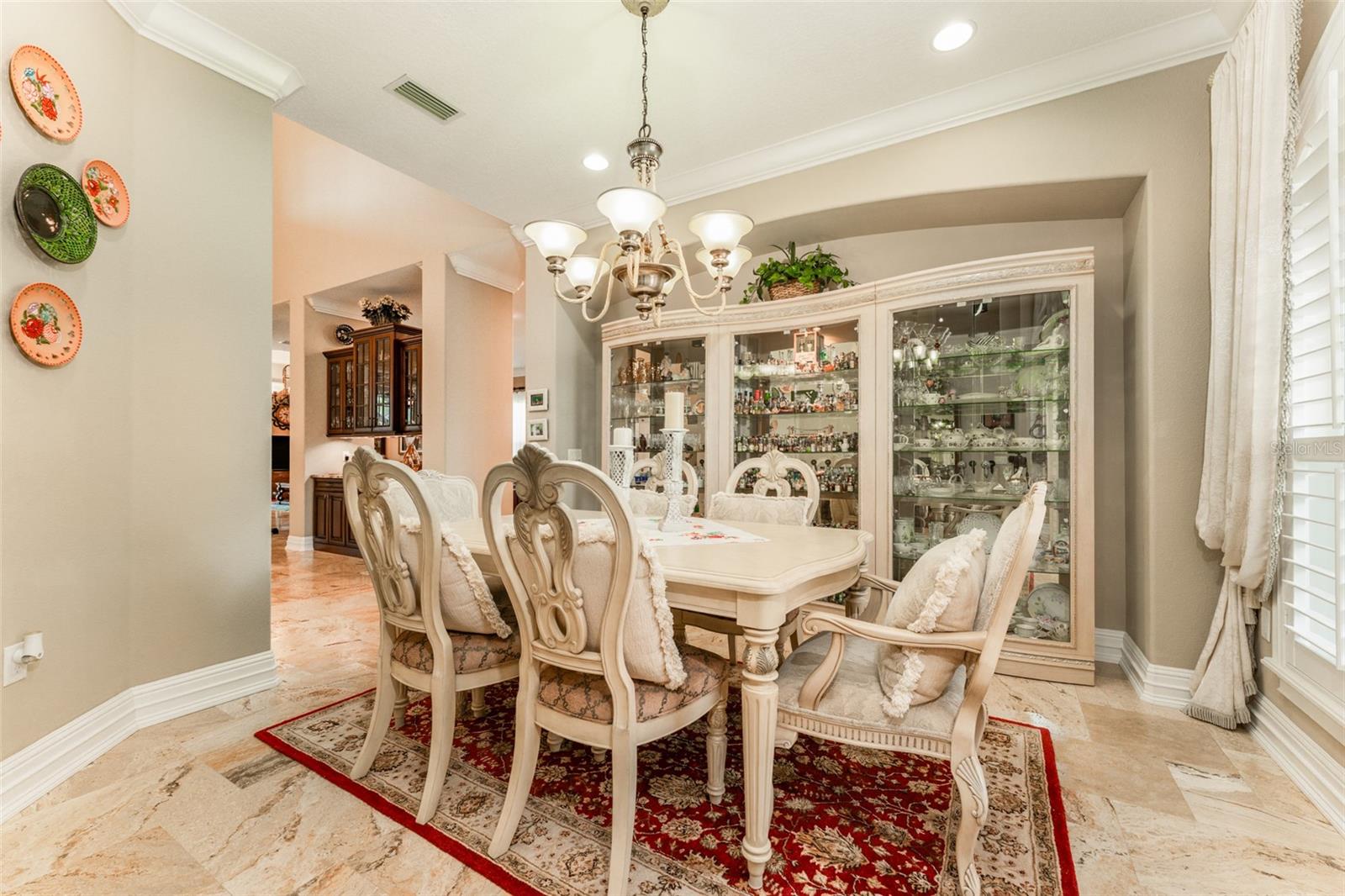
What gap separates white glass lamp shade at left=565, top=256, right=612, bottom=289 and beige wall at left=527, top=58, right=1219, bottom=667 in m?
1.78

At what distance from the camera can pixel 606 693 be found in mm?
1463

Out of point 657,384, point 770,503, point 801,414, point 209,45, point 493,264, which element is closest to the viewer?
point 209,45

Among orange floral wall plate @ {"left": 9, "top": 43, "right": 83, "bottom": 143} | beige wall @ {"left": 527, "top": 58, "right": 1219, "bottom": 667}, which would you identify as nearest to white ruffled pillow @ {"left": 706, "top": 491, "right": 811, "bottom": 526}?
beige wall @ {"left": 527, "top": 58, "right": 1219, "bottom": 667}

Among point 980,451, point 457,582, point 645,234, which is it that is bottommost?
point 457,582

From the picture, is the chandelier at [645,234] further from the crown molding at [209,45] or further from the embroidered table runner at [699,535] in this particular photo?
the crown molding at [209,45]

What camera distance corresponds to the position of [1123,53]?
2.48 metres

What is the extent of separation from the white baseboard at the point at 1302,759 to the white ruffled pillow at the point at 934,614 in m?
1.32

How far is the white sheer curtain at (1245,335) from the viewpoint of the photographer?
1954 mm

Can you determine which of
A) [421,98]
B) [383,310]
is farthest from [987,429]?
[383,310]

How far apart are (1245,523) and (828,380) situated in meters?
1.92

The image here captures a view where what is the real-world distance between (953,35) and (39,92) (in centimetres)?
331

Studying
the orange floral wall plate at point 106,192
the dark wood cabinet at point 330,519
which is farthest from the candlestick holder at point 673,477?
the dark wood cabinet at point 330,519

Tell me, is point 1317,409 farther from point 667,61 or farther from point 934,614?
point 667,61

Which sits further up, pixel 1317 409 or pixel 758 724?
pixel 1317 409
